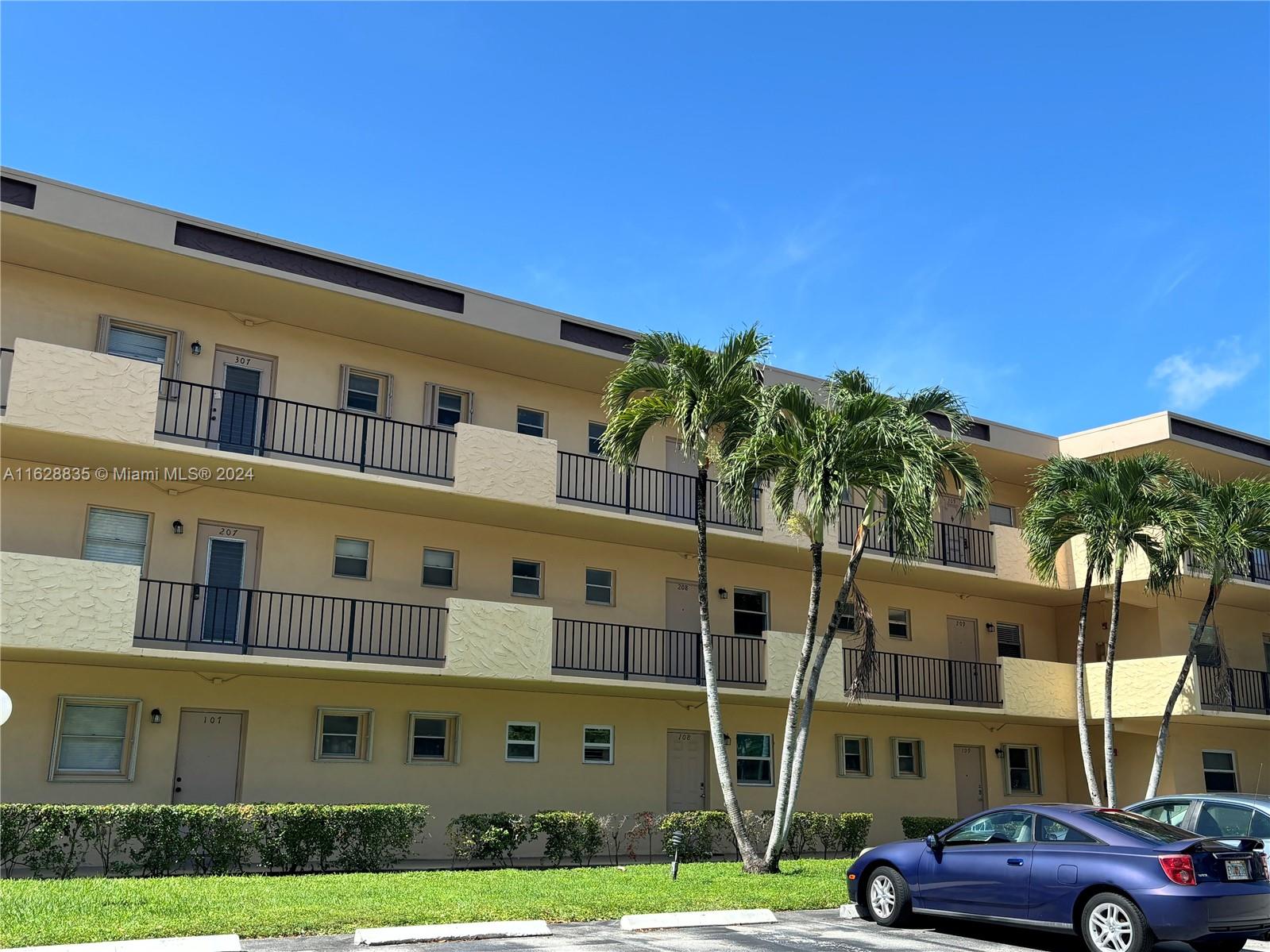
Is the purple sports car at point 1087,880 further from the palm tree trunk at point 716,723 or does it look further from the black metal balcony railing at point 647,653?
the black metal balcony railing at point 647,653

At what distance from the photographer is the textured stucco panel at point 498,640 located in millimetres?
20641

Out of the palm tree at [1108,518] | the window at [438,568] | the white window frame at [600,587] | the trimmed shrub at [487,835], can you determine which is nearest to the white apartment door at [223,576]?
the window at [438,568]

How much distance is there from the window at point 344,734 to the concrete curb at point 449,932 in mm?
9262

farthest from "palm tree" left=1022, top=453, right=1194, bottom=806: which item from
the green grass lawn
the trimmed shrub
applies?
the trimmed shrub

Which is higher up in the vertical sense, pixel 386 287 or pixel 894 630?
pixel 386 287

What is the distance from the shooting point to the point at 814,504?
58.1ft

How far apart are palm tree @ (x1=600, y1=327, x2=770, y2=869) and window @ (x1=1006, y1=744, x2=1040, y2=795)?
1450cm

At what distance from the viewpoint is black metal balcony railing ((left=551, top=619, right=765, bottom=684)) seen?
2331 cm

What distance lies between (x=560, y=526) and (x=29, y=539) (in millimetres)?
9472

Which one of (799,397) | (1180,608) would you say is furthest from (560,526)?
(1180,608)

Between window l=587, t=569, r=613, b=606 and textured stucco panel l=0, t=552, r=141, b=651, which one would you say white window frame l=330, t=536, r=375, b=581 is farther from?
window l=587, t=569, r=613, b=606

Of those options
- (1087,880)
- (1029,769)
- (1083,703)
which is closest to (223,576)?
(1087,880)

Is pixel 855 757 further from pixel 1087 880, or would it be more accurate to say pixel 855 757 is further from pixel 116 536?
pixel 116 536

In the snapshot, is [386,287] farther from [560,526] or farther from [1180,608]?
[1180,608]
